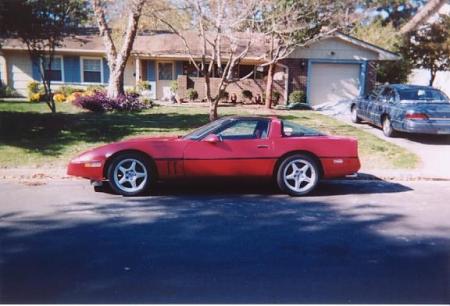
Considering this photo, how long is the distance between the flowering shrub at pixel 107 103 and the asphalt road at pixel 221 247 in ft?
34.6

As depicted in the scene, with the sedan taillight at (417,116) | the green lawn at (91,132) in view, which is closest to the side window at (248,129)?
the green lawn at (91,132)

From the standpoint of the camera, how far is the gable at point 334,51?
2198cm

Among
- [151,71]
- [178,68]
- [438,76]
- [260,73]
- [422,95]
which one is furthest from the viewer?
[438,76]

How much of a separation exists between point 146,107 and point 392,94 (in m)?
10.1

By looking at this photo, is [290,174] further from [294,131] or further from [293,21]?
[293,21]

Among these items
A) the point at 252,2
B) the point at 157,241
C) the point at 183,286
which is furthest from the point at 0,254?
the point at 252,2

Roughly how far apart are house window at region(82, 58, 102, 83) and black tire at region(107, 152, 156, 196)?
64.4 feet

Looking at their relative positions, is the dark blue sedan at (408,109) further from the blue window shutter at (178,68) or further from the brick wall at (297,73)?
the blue window shutter at (178,68)

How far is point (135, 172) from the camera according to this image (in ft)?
22.5

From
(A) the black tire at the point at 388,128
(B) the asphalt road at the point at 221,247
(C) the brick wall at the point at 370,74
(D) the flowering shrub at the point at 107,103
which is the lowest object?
(B) the asphalt road at the point at 221,247

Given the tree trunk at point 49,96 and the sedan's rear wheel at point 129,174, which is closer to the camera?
the sedan's rear wheel at point 129,174

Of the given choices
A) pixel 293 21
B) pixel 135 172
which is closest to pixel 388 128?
pixel 293 21

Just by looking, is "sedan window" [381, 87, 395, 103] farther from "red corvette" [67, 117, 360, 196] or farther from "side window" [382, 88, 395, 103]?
"red corvette" [67, 117, 360, 196]

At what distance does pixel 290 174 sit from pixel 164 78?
1919cm
